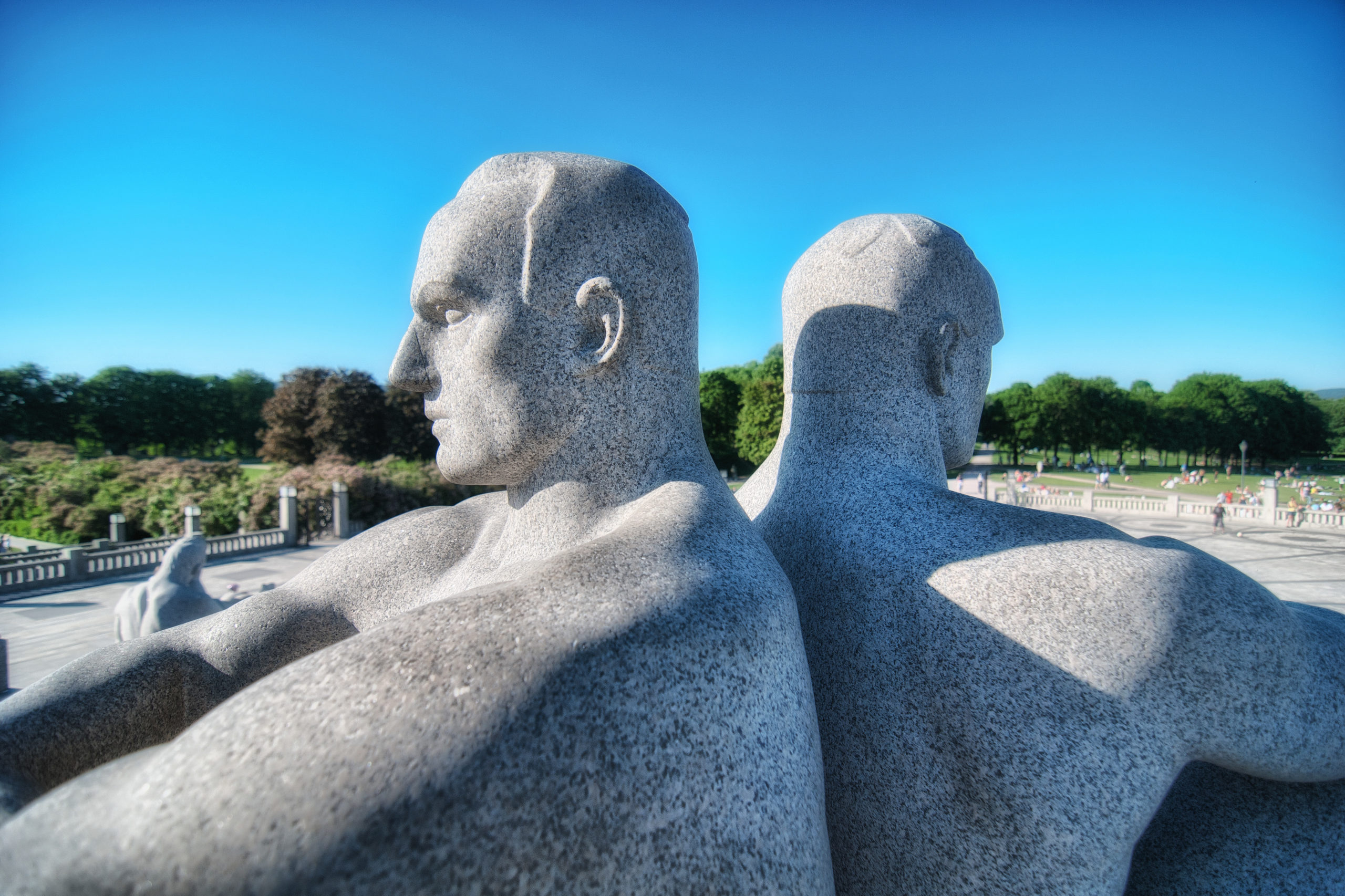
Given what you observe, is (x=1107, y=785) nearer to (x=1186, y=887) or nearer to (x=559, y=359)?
(x=1186, y=887)

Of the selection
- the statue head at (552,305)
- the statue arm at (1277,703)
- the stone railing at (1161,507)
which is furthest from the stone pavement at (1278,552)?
the statue head at (552,305)

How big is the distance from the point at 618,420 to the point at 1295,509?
3142 cm

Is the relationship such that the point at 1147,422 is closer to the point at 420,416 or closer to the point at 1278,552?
the point at 1278,552

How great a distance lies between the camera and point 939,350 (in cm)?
305

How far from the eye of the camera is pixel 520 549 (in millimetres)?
2701

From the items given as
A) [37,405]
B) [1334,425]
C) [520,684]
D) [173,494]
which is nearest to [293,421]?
[173,494]

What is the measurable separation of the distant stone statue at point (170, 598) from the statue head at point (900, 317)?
29.3 ft

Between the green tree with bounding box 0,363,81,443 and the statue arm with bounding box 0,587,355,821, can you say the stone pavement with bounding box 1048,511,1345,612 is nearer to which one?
the statue arm with bounding box 0,587,355,821

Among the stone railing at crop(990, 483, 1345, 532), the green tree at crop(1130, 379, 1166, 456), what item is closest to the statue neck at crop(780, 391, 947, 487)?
the stone railing at crop(990, 483, 1345, 532)

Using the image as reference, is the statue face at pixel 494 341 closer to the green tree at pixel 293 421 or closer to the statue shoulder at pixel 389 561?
the statue shoulder at pixel 389 561

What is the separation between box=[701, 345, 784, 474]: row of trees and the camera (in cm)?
3962

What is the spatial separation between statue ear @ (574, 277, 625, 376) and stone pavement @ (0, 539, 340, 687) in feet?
31.2

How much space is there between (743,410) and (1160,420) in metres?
45.2

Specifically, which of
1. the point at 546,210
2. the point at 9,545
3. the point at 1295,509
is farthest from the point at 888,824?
the point at 1295,509
